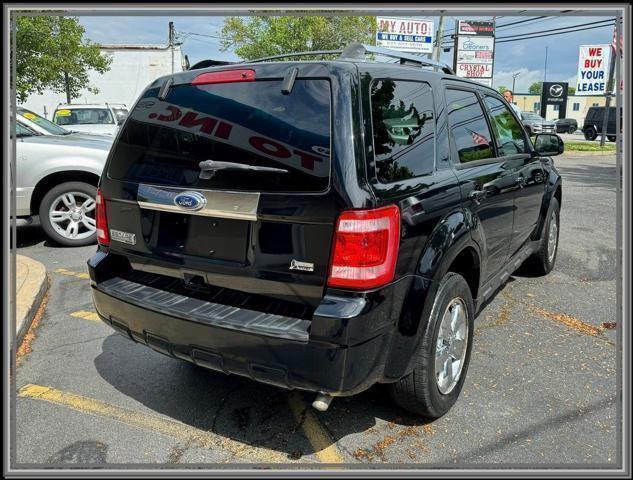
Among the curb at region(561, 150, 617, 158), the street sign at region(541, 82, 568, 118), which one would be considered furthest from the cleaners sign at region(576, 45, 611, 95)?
the street sign at region(541, 82, 568, 118)

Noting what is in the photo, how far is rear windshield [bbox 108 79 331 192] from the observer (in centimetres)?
241

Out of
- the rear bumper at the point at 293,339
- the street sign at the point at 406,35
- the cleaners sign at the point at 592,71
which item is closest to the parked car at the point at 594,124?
the cleaners sign at the point at 592,71

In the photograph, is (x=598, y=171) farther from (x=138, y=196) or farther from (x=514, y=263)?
(x=138, y=196)

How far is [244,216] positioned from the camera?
2508 millimetres

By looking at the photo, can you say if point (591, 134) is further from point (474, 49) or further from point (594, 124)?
point (474, 49)

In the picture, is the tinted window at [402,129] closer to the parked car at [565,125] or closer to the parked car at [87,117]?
the parked car at [87,117]

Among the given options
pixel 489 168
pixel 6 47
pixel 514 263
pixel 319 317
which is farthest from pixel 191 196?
pixel 514 263

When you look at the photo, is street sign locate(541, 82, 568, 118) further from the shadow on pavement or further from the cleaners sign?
the shadow on pavement

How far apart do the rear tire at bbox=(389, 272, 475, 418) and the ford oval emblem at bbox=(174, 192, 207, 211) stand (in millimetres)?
1273

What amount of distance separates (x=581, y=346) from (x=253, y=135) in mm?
2934

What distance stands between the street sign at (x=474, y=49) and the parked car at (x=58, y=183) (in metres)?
23.2

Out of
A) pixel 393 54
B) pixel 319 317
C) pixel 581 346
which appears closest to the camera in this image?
pixel 319 317

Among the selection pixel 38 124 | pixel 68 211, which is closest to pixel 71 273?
pixel 68 211

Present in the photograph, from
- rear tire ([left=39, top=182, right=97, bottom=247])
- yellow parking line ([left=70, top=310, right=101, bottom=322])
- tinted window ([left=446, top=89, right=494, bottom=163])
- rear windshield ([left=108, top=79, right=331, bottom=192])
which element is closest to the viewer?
rear windshield ([left=108, top=79, right=331, bottom=192])
